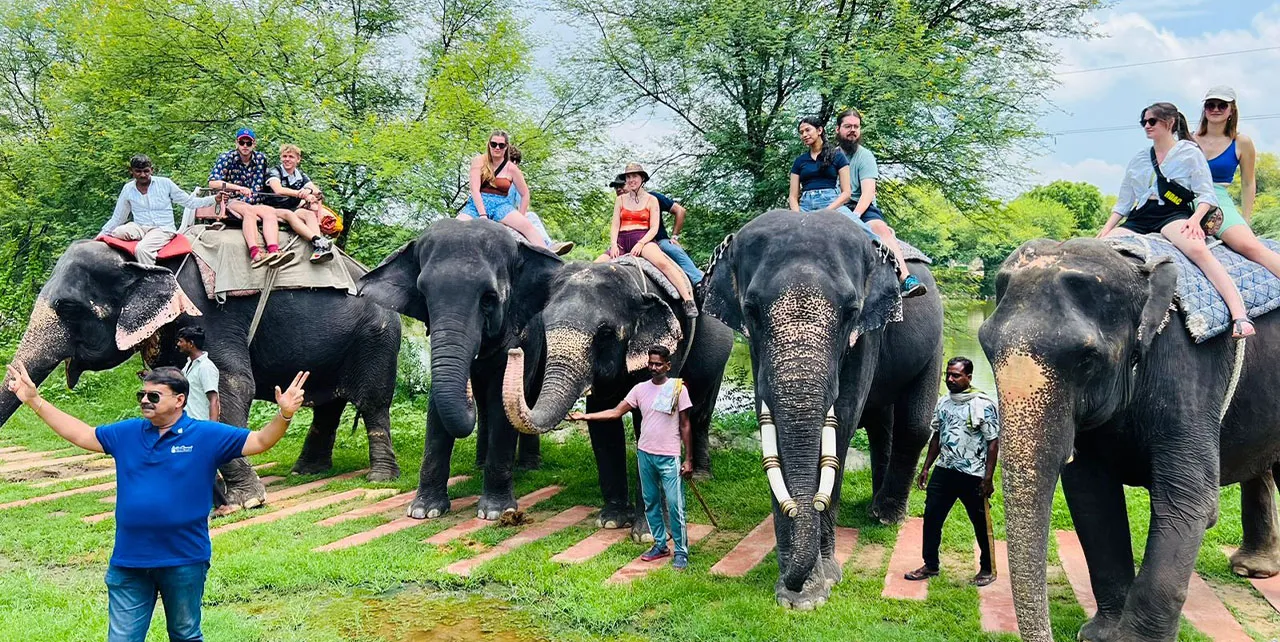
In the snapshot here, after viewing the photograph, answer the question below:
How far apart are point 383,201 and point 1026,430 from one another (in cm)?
1098

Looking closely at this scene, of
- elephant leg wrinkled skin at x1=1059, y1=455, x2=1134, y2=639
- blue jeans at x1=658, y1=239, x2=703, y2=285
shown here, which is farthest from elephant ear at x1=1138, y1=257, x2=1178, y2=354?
blue jeans at x1=658, y1=239, x2=703, y2=285

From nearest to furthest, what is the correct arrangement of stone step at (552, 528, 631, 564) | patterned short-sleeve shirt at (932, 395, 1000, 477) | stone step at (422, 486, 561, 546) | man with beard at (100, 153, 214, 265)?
patterned short-sleeve shirt at (932, 395, 1000, 477) < stone step at (552, 528, 631, 564) < stone step at (422, 486, 561, 546) < man with beard at (100, 153, 214, 265)

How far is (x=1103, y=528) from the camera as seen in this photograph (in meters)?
4.95

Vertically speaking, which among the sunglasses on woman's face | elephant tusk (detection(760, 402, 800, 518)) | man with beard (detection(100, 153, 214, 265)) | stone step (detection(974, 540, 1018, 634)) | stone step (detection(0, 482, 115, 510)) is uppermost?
man with beard (detection(100, 153, 214, 265))

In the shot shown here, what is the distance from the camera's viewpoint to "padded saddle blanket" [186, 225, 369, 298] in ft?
28.0

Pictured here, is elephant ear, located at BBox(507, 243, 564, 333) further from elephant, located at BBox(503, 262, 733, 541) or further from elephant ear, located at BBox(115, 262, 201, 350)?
elephant ear, located at BBox(115, 262, 201, 350)

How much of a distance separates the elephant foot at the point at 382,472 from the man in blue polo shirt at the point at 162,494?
18.3 ft

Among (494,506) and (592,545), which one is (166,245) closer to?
(494,506)

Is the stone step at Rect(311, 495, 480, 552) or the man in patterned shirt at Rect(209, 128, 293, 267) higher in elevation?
the man in patterned shirt at Rect(209, 128, 293, 267)

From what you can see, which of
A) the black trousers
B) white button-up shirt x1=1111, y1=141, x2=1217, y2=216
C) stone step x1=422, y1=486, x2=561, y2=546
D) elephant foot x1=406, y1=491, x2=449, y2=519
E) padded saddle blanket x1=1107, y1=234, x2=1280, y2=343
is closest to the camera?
padded saddle blanket x1=1107, y1=234, x2=1280, y2=343

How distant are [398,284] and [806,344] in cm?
419

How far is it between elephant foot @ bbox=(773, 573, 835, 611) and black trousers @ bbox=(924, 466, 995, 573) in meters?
0.99

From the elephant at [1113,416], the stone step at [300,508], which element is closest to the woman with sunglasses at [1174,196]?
the elephant at [1113,416]

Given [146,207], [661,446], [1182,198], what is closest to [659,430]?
[661,446]
